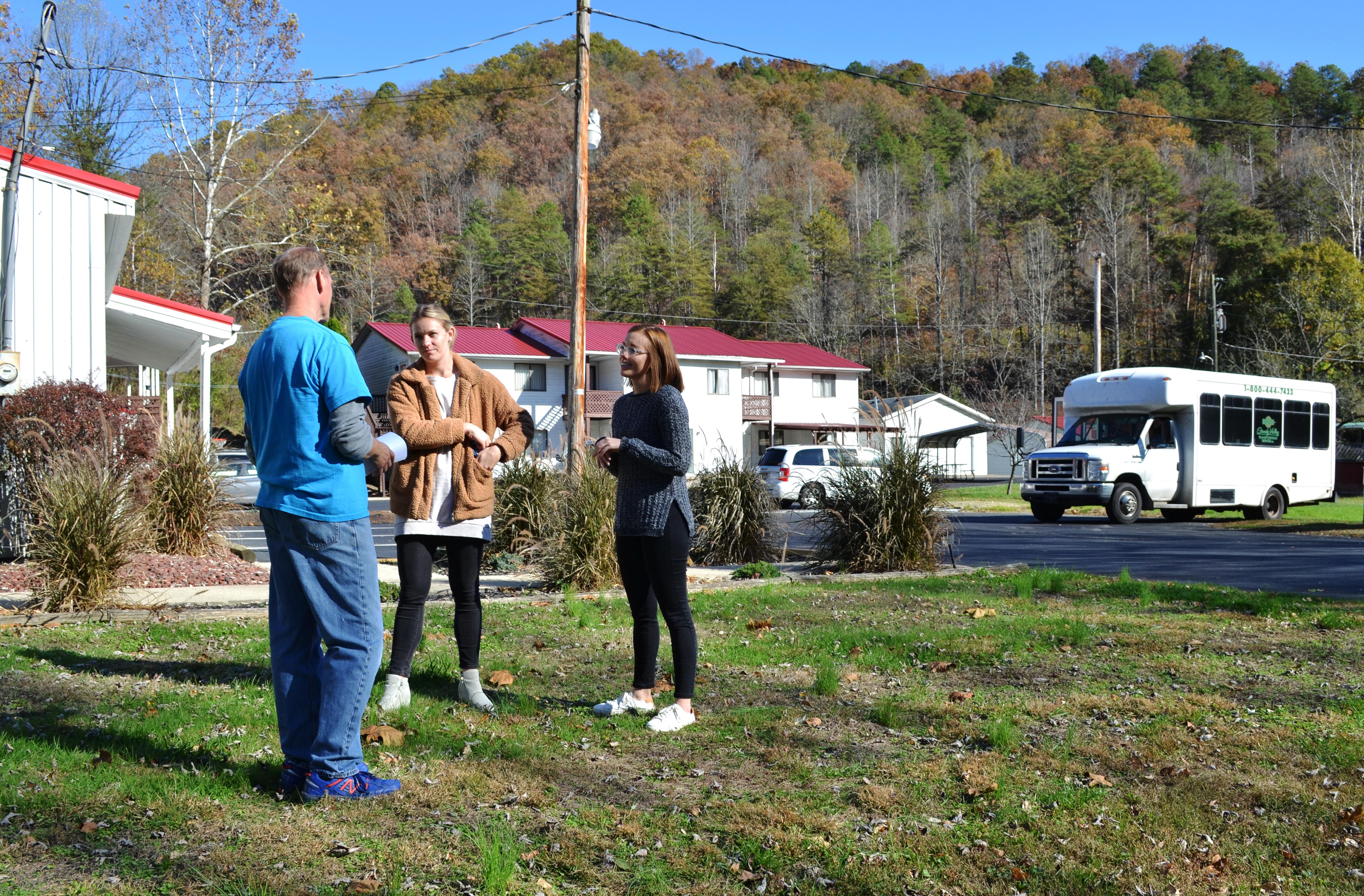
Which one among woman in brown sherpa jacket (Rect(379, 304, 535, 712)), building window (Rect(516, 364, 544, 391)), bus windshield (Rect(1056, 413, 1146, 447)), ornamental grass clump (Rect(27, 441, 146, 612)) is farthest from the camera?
building window (Rect(516, 364, 544, 391))

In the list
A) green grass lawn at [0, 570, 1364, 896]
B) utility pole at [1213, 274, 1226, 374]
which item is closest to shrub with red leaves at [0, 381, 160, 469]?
green grass lawn at [0, 570, 1364, 896]

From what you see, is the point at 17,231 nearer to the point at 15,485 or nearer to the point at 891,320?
the point at 15,485

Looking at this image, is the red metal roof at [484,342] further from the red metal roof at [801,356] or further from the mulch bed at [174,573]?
the mulch bed at [174,573]

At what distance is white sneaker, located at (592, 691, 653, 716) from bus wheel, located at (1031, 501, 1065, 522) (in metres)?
18.4

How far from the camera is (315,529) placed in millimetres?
3676

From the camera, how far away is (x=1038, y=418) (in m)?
58.9

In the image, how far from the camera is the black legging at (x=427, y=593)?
505cm

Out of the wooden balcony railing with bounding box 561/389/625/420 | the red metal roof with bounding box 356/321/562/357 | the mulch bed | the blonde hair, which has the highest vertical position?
the red metal roof with bounding box 356/321/562/357

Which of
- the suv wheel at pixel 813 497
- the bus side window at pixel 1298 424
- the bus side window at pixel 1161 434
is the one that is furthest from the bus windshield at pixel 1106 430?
the suv wheel at pixel 813 497

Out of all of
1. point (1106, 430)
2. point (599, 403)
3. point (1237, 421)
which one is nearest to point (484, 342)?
point (599, 403)

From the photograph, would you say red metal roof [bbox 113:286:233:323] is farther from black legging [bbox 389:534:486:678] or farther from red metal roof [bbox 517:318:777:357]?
red metal roof [bbox 517:318:777:357]

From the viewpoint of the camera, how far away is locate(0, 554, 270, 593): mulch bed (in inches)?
356

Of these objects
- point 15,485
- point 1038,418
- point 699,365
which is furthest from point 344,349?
point 1038,418

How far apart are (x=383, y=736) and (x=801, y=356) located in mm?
49654
